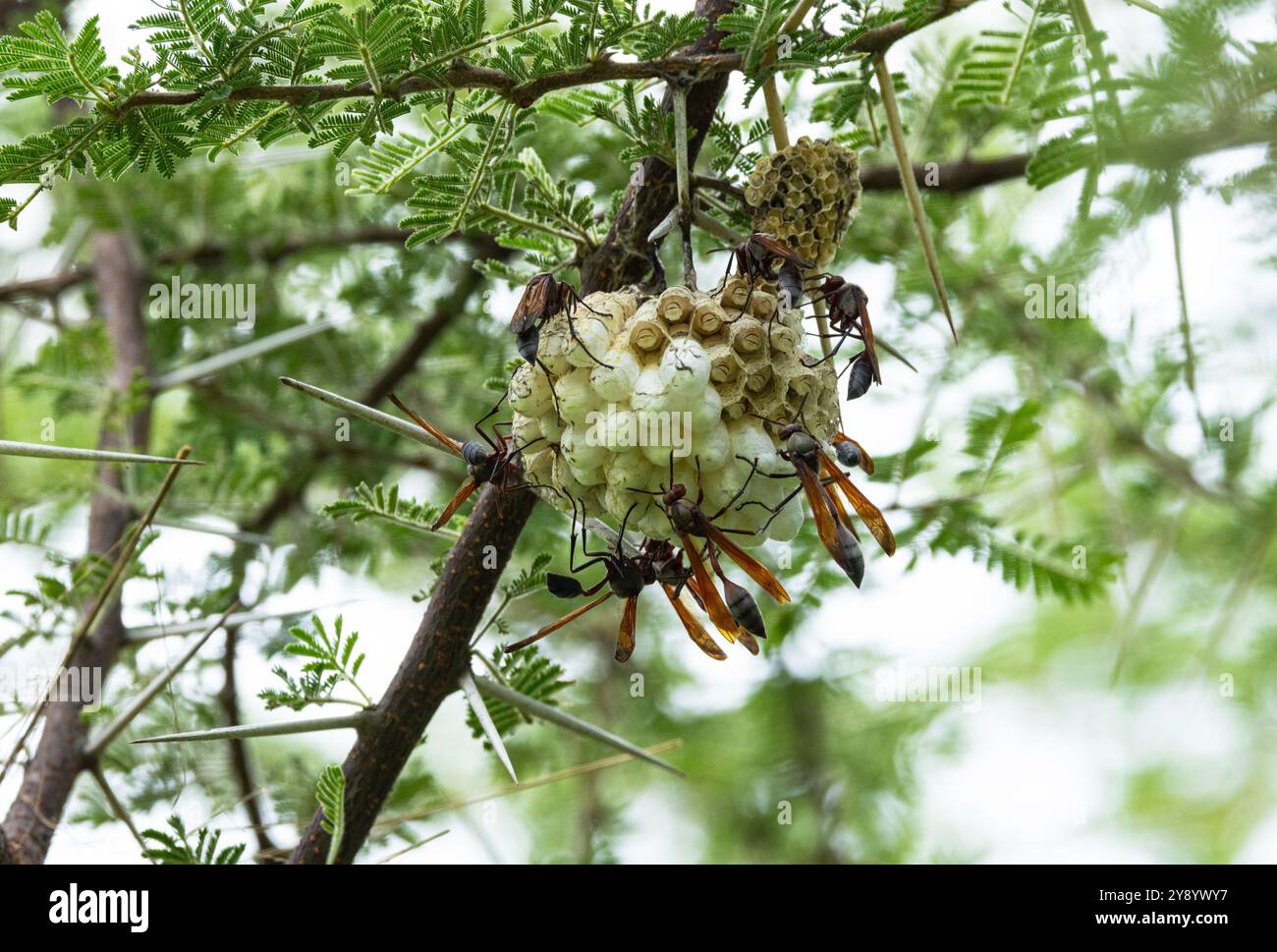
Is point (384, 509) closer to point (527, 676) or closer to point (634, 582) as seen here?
point (527, 676)

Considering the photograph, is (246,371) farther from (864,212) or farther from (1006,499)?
(1006,499)

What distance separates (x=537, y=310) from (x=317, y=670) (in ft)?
2.27

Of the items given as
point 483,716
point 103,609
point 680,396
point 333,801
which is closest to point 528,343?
point 680,396

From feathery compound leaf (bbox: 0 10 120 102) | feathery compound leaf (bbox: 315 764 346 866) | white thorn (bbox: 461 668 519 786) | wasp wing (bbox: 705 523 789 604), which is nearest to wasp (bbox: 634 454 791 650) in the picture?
wasp wing (bbox: 705 523 789 604)

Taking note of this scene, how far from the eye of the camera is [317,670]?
167 centimetres

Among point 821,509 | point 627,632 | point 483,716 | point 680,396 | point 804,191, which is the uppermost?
point 804,191

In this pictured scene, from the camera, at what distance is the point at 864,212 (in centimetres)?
299

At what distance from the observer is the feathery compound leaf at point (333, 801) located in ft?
5.07

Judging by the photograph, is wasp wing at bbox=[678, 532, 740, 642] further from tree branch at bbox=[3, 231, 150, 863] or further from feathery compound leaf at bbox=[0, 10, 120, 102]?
tree branch at bbox=[3, 231, 150, 863]

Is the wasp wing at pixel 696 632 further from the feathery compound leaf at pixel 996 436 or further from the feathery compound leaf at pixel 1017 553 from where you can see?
the feathery compound leaf at pixel 996 436

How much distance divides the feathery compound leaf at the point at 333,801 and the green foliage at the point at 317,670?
5.0 inches
